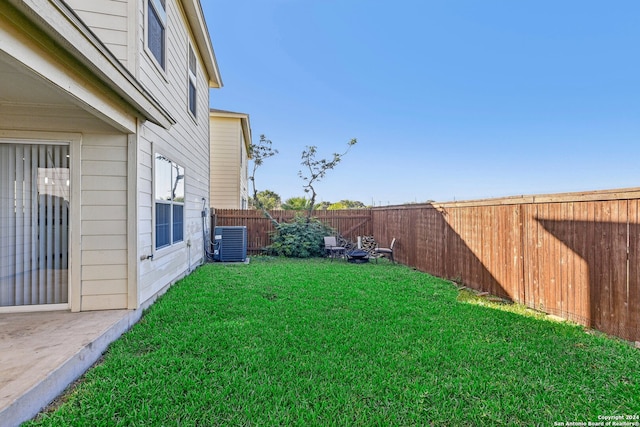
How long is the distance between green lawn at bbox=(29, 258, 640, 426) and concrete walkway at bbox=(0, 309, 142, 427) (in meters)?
0.13

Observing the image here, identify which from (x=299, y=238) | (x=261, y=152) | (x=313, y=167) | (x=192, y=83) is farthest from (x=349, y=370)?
(x=261, y=152)

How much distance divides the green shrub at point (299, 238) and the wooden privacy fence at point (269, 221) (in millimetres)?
400

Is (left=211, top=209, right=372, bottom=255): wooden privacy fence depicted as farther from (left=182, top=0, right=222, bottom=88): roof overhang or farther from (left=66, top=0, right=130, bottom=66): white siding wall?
(left=66, top=0, right=130, bottom=66): white siding wall

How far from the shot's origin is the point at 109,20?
324 centimetres

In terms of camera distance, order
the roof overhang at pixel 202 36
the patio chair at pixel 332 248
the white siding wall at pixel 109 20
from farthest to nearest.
→ the patio chair at pixel 332 248
the roof overhang at pixel 202 36
the white siding wall at pixel 109 20

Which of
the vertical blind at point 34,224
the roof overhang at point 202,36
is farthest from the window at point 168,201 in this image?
the roof overhang at point 202,36

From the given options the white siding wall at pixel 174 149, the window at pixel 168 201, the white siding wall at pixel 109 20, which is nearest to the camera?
the white siding wall at pixel 109 20

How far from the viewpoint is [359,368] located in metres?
2.34

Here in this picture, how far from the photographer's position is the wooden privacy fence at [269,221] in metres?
9.78

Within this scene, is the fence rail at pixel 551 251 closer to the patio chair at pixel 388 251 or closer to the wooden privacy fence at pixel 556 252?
the wooden privacy fence at pixel 556 252

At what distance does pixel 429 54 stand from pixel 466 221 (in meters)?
8.51

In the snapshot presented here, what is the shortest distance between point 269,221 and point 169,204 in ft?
17.6

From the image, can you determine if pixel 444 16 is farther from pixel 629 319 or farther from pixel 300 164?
pixel 629 319

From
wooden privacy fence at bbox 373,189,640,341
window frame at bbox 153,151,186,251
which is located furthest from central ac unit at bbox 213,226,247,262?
wooden privacy fence at bbox 373,189,640,341
